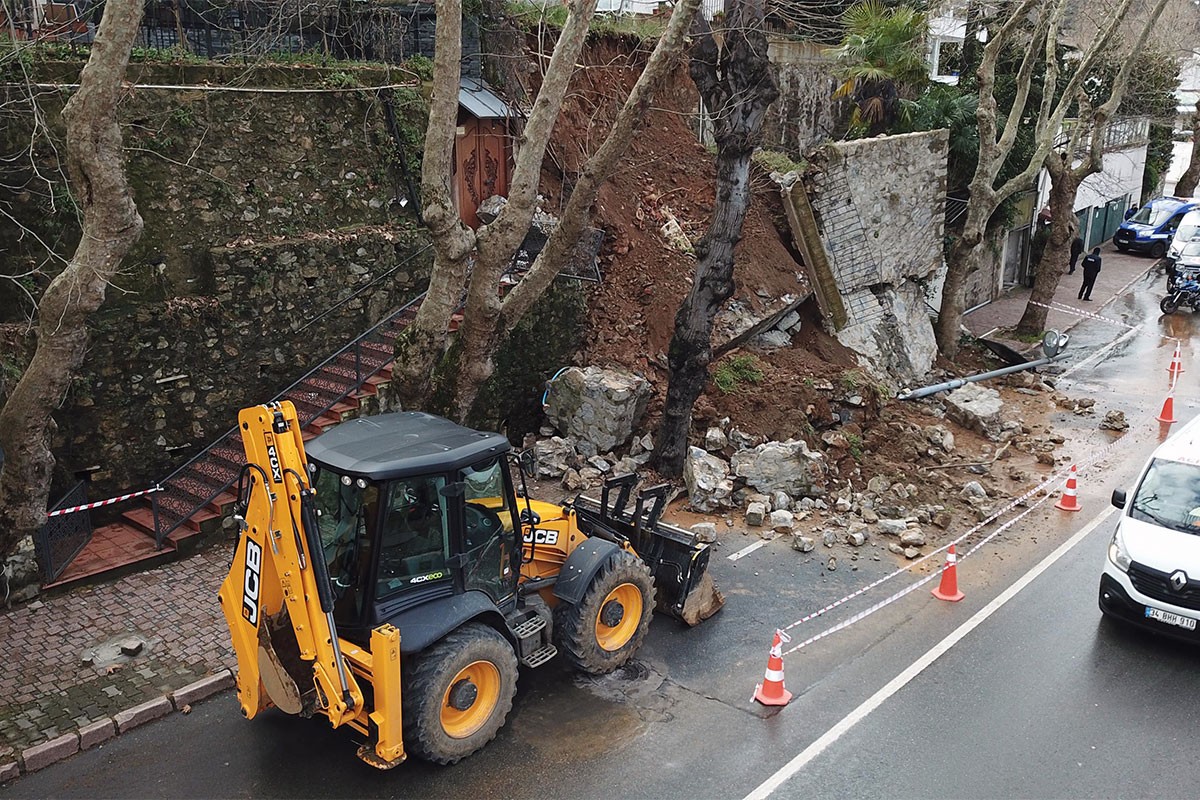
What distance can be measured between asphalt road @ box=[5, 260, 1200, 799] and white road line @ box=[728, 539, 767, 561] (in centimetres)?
58

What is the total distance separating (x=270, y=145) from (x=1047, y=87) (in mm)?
13848

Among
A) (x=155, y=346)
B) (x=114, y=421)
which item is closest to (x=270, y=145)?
(x=155, y=346)

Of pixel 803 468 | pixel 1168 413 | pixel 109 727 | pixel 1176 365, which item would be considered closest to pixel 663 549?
pixel 803 468

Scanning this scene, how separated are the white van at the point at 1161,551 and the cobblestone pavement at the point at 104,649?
8225mm

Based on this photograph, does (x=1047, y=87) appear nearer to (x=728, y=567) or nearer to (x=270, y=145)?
(x=728, y=567)

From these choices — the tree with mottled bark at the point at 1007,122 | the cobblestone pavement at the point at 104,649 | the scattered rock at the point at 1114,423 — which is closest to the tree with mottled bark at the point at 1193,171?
the tree with mottled bark at the point at 1007,122

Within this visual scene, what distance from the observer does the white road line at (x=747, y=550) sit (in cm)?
1063

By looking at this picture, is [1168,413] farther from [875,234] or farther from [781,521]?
[781,521]

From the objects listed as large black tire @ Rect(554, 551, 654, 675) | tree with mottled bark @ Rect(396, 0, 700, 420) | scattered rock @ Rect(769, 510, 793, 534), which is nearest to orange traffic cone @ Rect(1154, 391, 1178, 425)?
scattered rock @ Rect(769, 510, 793, 534)

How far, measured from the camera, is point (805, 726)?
24.7 feet

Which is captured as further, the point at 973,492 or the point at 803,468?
the point at 973,492

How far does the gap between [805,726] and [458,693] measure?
2.80 meters

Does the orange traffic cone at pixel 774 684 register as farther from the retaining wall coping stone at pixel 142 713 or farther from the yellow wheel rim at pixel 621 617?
the retaining wall coping stone at pixel 142 713

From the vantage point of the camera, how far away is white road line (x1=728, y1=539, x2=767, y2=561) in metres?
10.6
